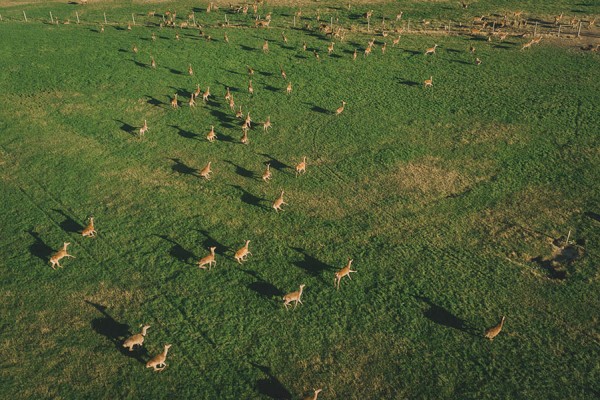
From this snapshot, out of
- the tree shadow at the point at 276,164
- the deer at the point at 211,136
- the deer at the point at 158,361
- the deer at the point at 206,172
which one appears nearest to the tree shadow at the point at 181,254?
the deer at the point at 158,361

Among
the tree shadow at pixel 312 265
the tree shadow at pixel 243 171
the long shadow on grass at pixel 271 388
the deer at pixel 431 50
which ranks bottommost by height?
the long shadow on grass at pixel 271 388

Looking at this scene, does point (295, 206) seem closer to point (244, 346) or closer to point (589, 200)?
point (244, 346)

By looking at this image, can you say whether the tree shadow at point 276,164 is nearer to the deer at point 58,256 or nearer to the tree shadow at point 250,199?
the tree shadow at point 250,199

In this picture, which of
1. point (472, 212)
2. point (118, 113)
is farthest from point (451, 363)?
point (118, 113)

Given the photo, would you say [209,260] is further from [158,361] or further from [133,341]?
[158,361]

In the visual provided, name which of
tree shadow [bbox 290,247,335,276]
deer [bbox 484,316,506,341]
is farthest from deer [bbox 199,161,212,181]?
deer [bbox 484,316,506,341]

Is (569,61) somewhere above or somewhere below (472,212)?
above
